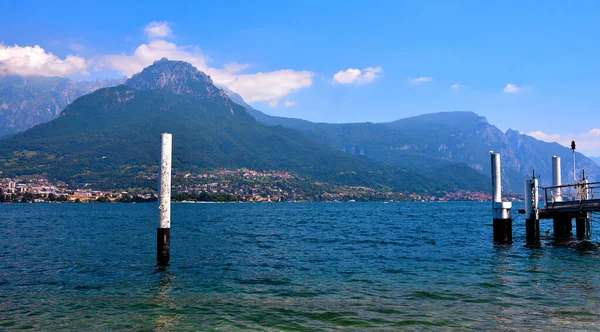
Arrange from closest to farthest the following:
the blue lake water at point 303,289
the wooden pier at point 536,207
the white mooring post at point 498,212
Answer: the blue lake water at point 303,289
the white mooring post at point 498,212
the wooden pier at point 536,207

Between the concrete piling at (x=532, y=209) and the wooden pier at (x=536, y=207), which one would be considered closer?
the wooden pier at (x=536, y=207)

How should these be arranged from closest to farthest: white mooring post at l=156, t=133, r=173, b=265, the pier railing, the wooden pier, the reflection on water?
the reflection on water, white mooring post at l=156, t=133, r=173, b=265, the wooden pier, the pier railing

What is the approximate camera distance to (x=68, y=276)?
72.6 feet

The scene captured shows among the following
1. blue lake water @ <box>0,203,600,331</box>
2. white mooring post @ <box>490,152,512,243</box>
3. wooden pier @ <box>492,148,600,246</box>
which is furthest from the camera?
wooden pier @ <box>492,148,600,246</box>

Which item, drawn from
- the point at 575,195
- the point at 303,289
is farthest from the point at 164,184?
the point at 575,195

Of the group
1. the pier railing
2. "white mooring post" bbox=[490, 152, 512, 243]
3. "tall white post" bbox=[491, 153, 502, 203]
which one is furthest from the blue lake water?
the pier railing

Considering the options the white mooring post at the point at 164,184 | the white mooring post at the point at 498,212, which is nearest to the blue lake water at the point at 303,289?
the white mooring post at the point at 498,212

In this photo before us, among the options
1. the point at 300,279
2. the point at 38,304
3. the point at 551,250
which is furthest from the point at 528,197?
the point at 38,304

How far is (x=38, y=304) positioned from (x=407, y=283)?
1438cm

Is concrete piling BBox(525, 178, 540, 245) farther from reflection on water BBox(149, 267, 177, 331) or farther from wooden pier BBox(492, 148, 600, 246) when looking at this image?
reflection on water BBox(149, 267, 177, 331)

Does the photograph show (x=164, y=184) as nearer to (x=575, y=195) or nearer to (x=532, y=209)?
(x=532, y=209)

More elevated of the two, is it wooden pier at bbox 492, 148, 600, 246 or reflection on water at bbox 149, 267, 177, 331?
A: wooden pier at bbox 492, 148, 600, 246

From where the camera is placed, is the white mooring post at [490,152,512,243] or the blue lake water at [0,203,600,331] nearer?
the blue lake water at [0,203,600,331]

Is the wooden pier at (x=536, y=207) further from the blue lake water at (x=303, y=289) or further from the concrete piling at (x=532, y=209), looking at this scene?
the blue lake water at (x=303, y=289)
